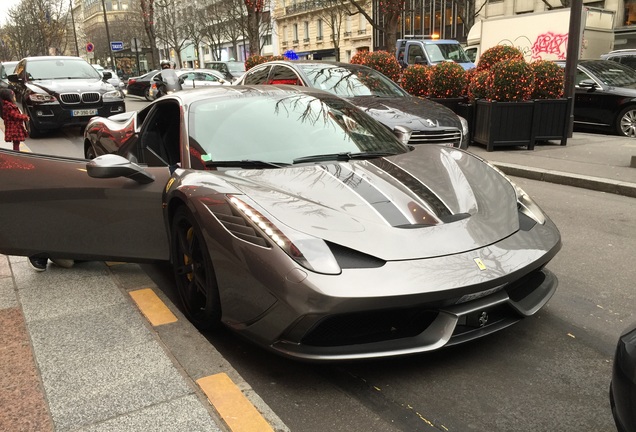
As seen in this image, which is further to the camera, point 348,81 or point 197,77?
point 197,77

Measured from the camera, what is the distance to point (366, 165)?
11.6 feet

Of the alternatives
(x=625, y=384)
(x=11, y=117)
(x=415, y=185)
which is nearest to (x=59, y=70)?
(x=11, y=117)

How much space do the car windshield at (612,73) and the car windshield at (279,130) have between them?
960cm

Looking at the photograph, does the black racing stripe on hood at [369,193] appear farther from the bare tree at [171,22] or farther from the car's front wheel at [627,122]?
the bare tree at [171,22]

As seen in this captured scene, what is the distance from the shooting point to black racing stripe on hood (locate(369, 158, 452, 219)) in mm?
3057

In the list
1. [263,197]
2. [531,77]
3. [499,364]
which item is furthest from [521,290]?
[531,77]

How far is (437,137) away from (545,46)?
11.2m

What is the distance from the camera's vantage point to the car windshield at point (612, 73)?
11719 mm

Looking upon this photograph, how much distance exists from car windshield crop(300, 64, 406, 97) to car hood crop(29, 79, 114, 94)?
5.43 m

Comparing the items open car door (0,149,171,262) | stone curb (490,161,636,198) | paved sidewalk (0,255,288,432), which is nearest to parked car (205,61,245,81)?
stone curb (490,161,636,198)

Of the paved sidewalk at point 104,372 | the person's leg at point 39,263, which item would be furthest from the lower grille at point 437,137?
the person's leg at point 39,263

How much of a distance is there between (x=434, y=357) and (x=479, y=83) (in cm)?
808

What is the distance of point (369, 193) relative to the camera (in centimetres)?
311

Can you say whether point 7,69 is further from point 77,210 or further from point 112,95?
point 77,210
